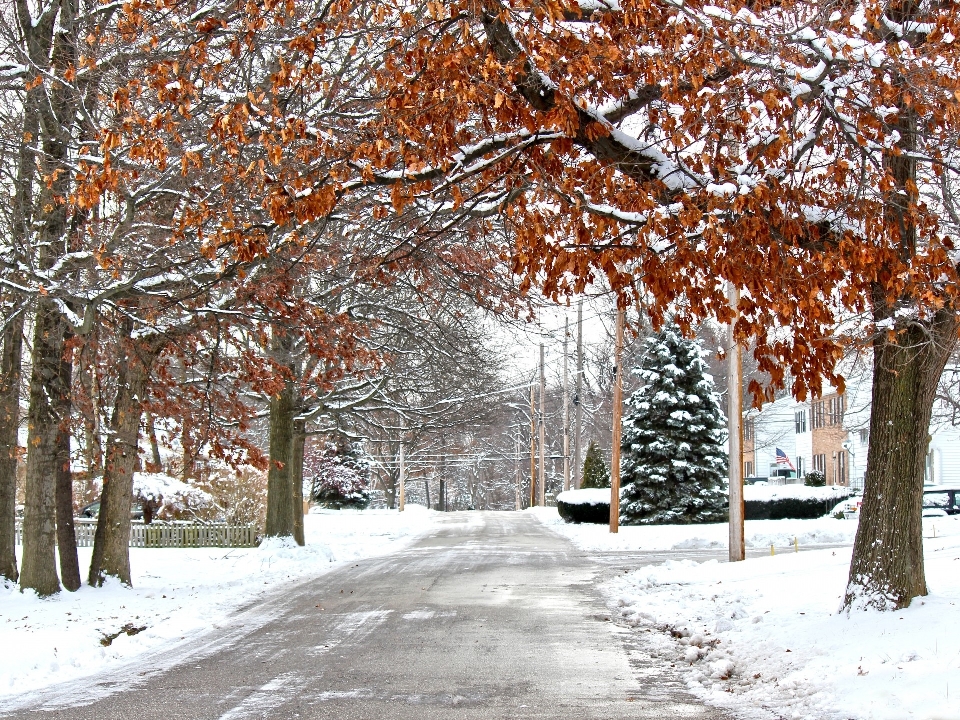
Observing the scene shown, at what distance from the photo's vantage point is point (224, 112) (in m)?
8.95

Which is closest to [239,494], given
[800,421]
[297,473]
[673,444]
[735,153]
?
[297,473]

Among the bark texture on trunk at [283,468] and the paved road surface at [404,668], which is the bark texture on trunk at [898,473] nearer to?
the paved road surface at [404,668]

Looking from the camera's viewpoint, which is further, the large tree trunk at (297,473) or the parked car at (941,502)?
the parked car at (941,502)

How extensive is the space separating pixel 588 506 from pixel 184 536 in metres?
17.8

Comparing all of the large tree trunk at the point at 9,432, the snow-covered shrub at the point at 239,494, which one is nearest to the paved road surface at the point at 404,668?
the large tree trunk at the point at 9,432

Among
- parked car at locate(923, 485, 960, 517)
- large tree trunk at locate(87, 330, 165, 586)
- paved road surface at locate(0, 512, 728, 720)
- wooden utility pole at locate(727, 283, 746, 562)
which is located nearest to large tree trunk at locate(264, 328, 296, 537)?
large tree trunk at locate(87, 330, 165, 586)

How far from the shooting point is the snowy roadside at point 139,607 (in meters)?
9.77

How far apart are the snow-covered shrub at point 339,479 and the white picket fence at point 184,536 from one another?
3023 cm

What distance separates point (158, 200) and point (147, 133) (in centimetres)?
462

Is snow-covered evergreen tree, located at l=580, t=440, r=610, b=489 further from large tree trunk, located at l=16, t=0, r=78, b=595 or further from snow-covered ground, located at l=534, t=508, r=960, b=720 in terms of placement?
large tree trunk, located at l=16, t=0, r=78, b=595

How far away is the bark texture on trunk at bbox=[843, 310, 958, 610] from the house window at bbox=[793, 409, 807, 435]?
55437 millimetres

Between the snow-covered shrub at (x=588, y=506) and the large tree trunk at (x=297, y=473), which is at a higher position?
the large tree trunk at (x=297, y=473)

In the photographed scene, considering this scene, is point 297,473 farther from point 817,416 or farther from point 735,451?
point 817,416

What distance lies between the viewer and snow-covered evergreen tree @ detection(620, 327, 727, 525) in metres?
37.5
